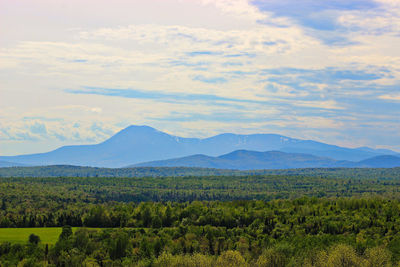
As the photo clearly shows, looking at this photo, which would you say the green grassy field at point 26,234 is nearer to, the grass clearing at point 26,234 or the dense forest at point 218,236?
the grass clearing at point 26,234

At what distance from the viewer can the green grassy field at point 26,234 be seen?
138 meters

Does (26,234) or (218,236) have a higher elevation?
(26,234)

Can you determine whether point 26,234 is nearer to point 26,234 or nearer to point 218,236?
point 26,234

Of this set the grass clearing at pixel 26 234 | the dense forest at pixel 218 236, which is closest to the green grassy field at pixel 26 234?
the grass clearing at pixel 26 234

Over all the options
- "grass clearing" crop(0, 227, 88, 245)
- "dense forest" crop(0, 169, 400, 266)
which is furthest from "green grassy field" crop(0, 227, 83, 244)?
"dense forest" crop(0, 169, 400, 266)

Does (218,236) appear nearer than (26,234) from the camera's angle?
Yes

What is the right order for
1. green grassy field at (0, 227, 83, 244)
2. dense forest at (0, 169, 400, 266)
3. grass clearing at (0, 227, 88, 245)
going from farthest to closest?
green grassy field at (0, 227, 83, 244)
grass clearing at (0, 227, 88, 245)
dense forest at (0, 169, 400, 266)

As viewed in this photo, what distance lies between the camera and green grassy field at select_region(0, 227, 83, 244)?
138m

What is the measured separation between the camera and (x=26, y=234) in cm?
14788

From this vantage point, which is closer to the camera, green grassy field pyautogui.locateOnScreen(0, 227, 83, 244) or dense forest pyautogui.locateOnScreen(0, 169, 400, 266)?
dense forest pyautogui.locateOnScreen(0, 169, 400, 266)

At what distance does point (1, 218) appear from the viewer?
171 metres

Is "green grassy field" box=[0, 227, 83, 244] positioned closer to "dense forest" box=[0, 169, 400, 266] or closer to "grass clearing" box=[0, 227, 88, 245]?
"grass clearing" box=[0, 227, 88, 245]

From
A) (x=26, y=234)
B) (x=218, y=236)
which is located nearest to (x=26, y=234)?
(x=26, y=234)

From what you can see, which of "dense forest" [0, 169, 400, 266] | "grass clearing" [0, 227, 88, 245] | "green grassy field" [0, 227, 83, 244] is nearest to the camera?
"dense forest" [0, 169, 400, 266]
